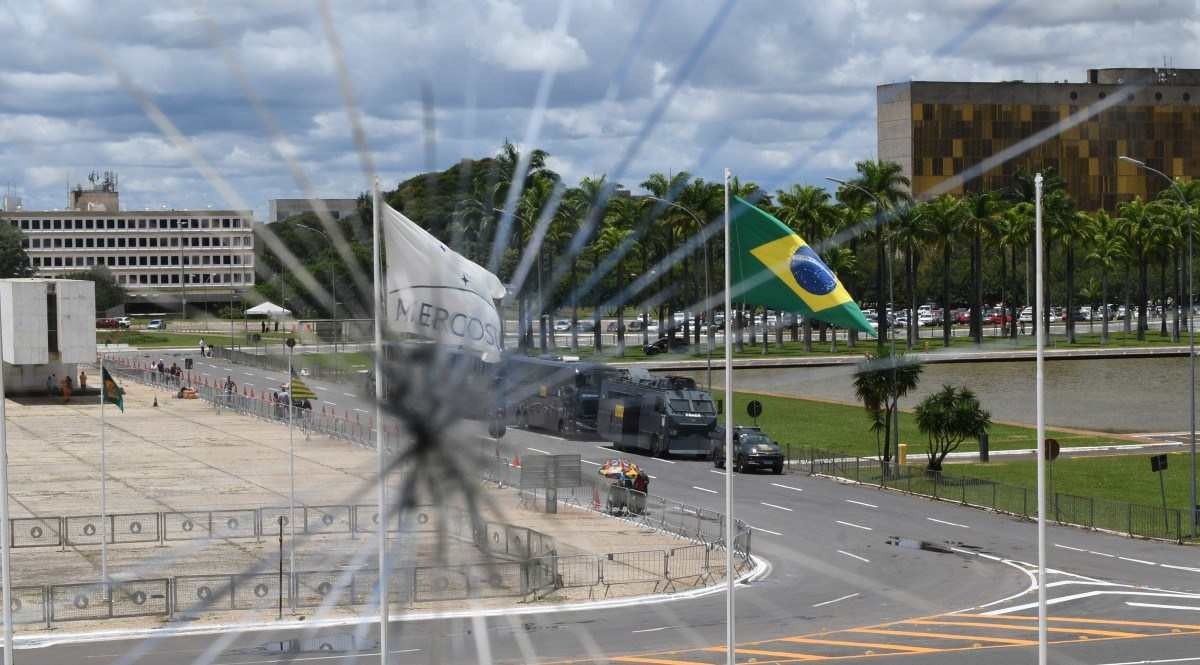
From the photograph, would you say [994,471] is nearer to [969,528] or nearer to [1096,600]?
[969,528]

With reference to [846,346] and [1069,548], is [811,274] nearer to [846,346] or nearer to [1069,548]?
[1069,548]

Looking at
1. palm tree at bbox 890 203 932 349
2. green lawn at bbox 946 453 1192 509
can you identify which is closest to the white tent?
palm tree at bbox 890 203 932 349

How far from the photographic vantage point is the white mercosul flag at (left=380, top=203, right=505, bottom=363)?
400 inches

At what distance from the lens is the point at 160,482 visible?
5934 cm

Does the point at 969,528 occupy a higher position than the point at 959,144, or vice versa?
the point at 959,144

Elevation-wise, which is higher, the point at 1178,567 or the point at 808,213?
the point at 808,213

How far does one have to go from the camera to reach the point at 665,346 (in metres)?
22.9

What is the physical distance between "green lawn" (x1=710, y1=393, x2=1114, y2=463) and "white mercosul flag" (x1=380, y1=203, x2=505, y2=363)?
56.9 metres

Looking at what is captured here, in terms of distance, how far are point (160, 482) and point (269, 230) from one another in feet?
168

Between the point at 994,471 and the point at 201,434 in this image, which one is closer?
the point at 994,471

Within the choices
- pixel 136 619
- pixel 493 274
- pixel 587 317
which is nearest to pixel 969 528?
pixel 136 619

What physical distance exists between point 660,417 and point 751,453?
4132 mm

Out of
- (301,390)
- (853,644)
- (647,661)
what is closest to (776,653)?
(853,644)

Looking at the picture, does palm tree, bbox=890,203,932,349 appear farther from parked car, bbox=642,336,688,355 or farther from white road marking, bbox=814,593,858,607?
parked car, bbox=642,336,688,355
